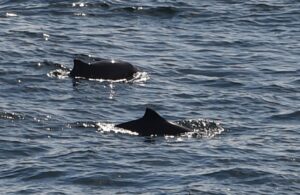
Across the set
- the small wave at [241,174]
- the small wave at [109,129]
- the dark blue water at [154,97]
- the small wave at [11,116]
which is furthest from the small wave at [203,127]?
the small wave at [11,116]

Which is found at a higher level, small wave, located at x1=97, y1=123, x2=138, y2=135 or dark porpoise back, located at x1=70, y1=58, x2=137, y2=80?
dark porpoise back, located at x1=70, y1=58, x2=137, y2=80

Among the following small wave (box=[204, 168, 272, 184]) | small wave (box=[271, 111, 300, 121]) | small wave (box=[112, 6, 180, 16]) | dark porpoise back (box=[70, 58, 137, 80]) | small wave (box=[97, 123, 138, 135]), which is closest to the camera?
small wave (box=[204, 168, 272, 184])

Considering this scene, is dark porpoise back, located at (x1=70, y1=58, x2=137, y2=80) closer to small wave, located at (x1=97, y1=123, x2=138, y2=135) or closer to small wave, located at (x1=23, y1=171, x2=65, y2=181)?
small wave, located at (x1=97, y1=123, x2=138, y2=135)

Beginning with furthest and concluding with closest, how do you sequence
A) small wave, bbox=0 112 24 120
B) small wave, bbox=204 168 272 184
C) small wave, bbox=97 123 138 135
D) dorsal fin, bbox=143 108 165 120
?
small wave, bbox=0 112 24 120 < small wave, bbox=97 123 138 135 < dorsal fin, bbox=143 108 165 120 < small wave, bbox=204 168 272 184

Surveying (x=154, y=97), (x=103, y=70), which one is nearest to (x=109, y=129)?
(x=154, y=97)

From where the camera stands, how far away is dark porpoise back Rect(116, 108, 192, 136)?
2878 cm

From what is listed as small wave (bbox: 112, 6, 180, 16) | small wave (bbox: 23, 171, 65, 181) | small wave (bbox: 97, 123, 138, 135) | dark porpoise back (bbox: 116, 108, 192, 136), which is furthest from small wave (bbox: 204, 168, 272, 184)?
small wave (bbox: 112, 6, 180, 16)

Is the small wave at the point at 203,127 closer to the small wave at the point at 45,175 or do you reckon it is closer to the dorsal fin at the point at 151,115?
the dorsal fin at the point at 151,115

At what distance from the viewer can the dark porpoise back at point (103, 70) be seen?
3491 cm

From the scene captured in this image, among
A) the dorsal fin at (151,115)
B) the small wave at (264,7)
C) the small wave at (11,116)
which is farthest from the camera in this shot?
the small wave at (264,7)

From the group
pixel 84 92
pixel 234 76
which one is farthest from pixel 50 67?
pixel 234 76

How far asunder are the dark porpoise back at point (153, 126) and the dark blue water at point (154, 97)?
0.34m

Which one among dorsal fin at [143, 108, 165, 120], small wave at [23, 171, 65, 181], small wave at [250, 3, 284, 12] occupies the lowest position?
small wave at [23, 171, 65, 181]

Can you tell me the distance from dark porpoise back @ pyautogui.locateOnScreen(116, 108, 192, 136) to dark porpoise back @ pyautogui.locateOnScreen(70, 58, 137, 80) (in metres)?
6.14
